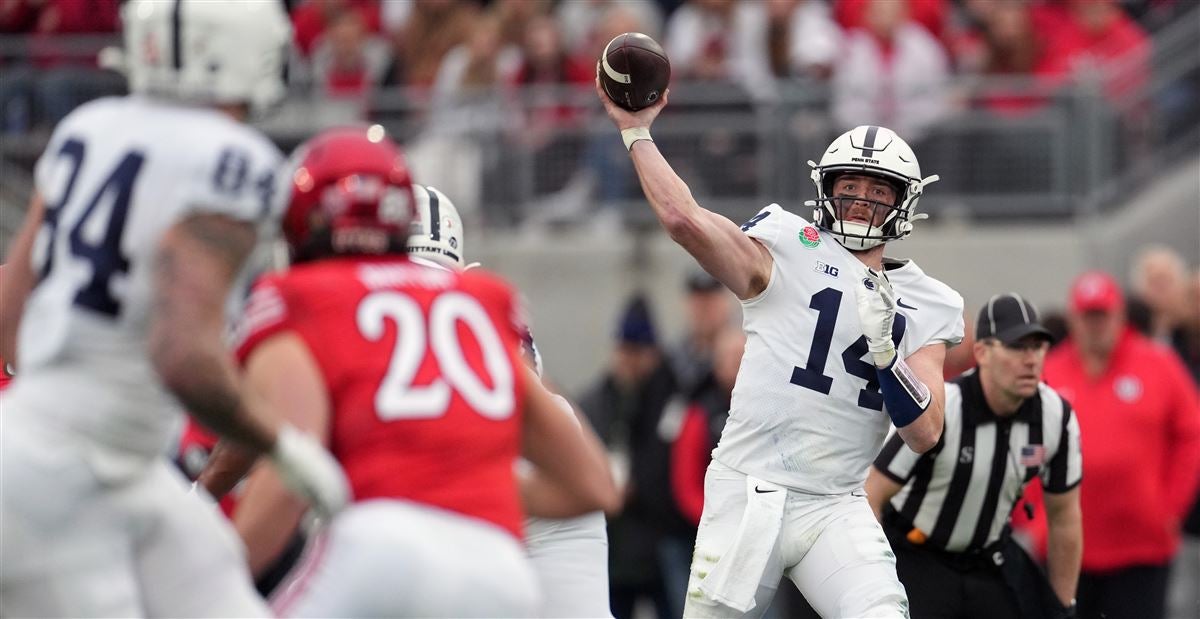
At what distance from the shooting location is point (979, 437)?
23.2 feet

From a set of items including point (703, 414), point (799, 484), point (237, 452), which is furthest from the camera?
point (703, 414)

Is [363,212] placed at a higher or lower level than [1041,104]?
higher

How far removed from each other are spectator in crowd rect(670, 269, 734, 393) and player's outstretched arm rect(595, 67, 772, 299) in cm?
402

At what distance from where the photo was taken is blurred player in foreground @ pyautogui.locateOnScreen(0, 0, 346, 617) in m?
4.14

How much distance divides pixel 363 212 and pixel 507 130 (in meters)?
7.73

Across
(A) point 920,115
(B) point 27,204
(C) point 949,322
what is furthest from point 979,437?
(B) point 27,204

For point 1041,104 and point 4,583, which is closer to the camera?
point 4,583

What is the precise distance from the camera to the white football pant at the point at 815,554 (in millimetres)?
6090

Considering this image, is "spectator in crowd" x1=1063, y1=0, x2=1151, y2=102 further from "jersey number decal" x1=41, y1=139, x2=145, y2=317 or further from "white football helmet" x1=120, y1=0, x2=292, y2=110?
"jersey number decal" x1=41, y1=139, x2=145, y2=317

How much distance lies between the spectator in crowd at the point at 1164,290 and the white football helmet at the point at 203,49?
7167 mm

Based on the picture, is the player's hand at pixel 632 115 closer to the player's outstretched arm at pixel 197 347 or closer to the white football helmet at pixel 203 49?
the white football helmet at pixel 203 49

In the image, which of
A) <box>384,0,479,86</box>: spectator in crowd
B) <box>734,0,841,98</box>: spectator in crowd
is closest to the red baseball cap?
<box>734,0,841,98</box>: spectator in crowd

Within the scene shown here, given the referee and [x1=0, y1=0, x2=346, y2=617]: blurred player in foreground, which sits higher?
[x1=0, y1=0, x2=346, y2=617]: blurred player in foreground

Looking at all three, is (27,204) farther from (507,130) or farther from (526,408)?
(526,408)
